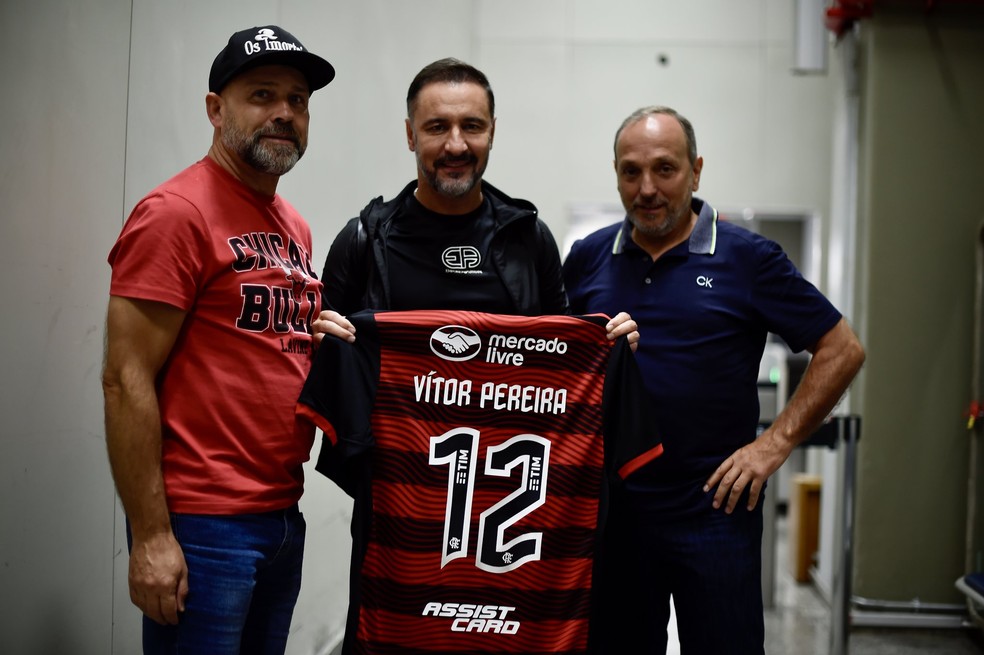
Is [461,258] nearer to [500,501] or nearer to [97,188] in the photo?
[500,501]

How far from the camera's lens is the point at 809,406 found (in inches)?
79.2

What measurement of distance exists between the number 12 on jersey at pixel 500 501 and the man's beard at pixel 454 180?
0.53m

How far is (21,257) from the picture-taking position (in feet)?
5.05

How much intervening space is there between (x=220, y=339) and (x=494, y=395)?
0.58m

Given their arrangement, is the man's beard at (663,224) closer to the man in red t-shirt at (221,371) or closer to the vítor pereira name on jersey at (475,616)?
the man in red t-shirt at (221,371)

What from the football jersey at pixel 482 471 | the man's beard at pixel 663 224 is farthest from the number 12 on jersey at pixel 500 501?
the man's beard at pixel 663 224

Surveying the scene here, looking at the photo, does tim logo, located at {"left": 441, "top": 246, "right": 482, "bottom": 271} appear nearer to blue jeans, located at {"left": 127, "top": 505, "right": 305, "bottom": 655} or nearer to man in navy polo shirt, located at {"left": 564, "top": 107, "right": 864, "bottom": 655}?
man in navy polo shirt, located at {"left": 564, "top": 107, "right": 864, "bottom": 655}

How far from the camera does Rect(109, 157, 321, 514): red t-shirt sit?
4.88 feet

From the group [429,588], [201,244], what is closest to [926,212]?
[429,588]

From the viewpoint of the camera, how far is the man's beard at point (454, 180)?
184cm

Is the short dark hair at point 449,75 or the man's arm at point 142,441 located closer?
the man's arm at point 142,441

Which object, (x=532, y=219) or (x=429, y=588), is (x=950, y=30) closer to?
(x=532, y=219)

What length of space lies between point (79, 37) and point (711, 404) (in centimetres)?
162

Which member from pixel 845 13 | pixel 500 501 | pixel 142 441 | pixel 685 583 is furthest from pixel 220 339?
pixel 845 13
